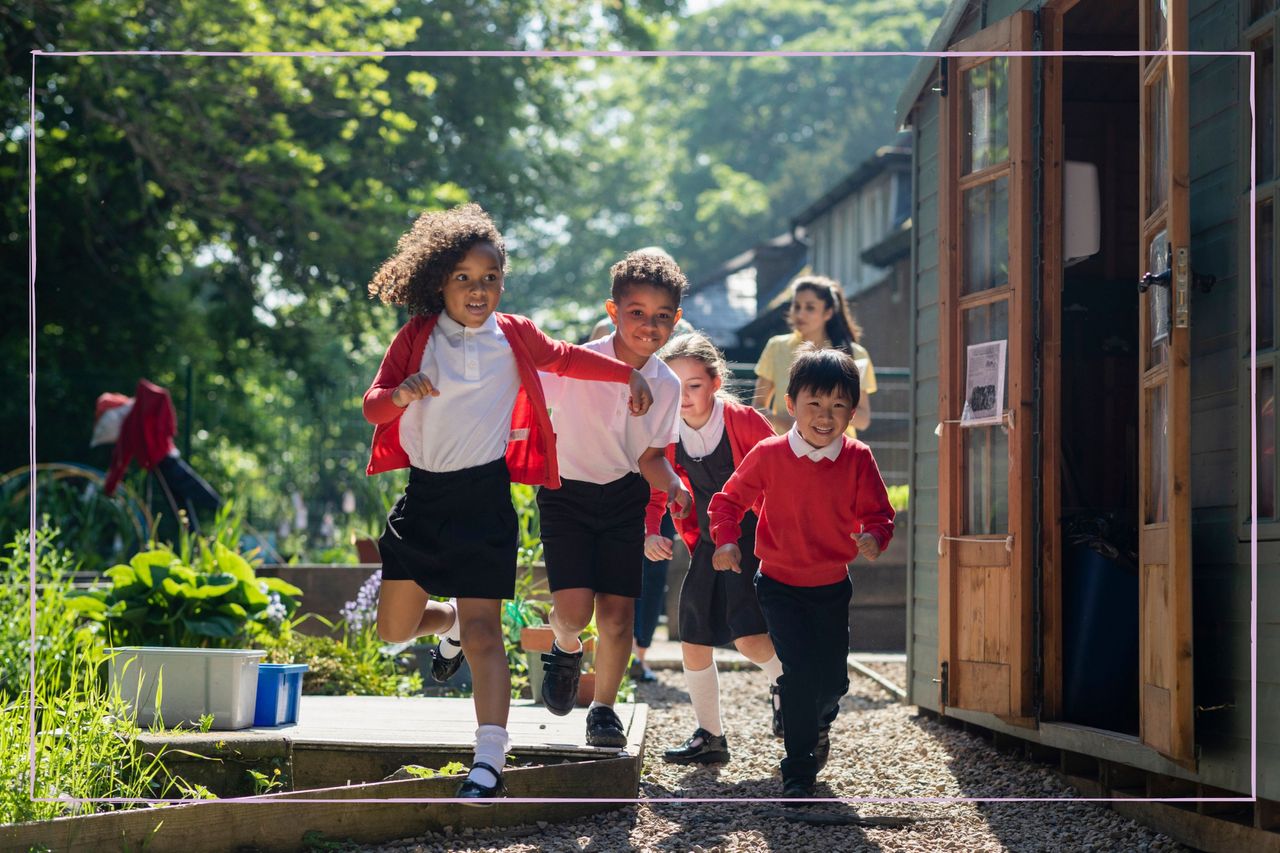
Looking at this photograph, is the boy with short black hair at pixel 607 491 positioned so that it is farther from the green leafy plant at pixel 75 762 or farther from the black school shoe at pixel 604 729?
the green leafy plant at pixel 75 762

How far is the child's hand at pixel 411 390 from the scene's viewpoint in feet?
13.2

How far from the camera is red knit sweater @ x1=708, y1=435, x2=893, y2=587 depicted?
15.7 ft

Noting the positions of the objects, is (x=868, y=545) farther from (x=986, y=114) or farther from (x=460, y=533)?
(x=986, y=114)

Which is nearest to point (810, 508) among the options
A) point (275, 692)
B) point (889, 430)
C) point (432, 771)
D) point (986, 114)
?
point (432, 771)

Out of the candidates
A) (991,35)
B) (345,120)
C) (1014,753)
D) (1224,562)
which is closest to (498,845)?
(1224,562)

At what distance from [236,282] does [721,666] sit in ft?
26.2

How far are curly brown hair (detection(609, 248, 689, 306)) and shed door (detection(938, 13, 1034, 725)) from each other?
1.34m

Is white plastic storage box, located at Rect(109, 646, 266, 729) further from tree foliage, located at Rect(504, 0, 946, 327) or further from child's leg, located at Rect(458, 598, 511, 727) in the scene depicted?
tree foliage, located at Rect(504, 0, 946, 327)

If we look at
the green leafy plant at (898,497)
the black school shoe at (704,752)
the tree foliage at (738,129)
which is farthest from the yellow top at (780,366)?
the tree foliage at (738,129)

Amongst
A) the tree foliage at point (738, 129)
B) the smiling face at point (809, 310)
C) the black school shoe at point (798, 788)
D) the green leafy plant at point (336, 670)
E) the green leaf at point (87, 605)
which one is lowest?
the black school shoe at point (798, 788)

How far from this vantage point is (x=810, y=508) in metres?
4.80

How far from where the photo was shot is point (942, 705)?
5812mm

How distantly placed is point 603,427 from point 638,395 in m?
0.33

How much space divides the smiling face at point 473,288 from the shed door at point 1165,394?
1.85 m
